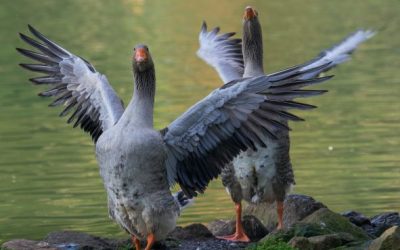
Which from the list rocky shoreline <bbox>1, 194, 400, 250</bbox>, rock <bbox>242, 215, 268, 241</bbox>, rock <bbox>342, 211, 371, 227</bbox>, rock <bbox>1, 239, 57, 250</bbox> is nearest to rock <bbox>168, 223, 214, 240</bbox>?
rocky shoreline <bbox>1, 194, 400, 250</bbox>

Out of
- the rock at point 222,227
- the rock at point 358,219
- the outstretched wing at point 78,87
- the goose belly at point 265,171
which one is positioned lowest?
the rock at point 358,219

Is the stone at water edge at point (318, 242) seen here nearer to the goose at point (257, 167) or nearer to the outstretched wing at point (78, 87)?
the goose at point (257, 167)

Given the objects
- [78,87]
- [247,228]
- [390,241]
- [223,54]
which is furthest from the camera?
[223,54]

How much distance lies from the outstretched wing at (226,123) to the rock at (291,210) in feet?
7.39

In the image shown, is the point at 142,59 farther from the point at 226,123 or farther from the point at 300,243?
the point at 300,243

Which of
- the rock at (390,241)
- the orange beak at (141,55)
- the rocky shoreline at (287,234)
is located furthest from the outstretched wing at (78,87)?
the rock at (390,241)

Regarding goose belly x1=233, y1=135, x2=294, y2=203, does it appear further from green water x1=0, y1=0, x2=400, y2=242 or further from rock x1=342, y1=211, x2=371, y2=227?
green water x1=0, y1=0, x2=400, y2=242

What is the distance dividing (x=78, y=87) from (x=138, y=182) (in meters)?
2.10

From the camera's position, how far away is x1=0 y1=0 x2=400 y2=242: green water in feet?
51.6

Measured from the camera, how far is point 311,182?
1645 cm

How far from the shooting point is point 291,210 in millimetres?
13102

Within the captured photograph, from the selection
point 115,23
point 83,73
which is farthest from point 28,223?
point 115,23

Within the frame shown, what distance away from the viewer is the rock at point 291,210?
12984 mm

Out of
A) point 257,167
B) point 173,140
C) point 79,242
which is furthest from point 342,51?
point 79,242
